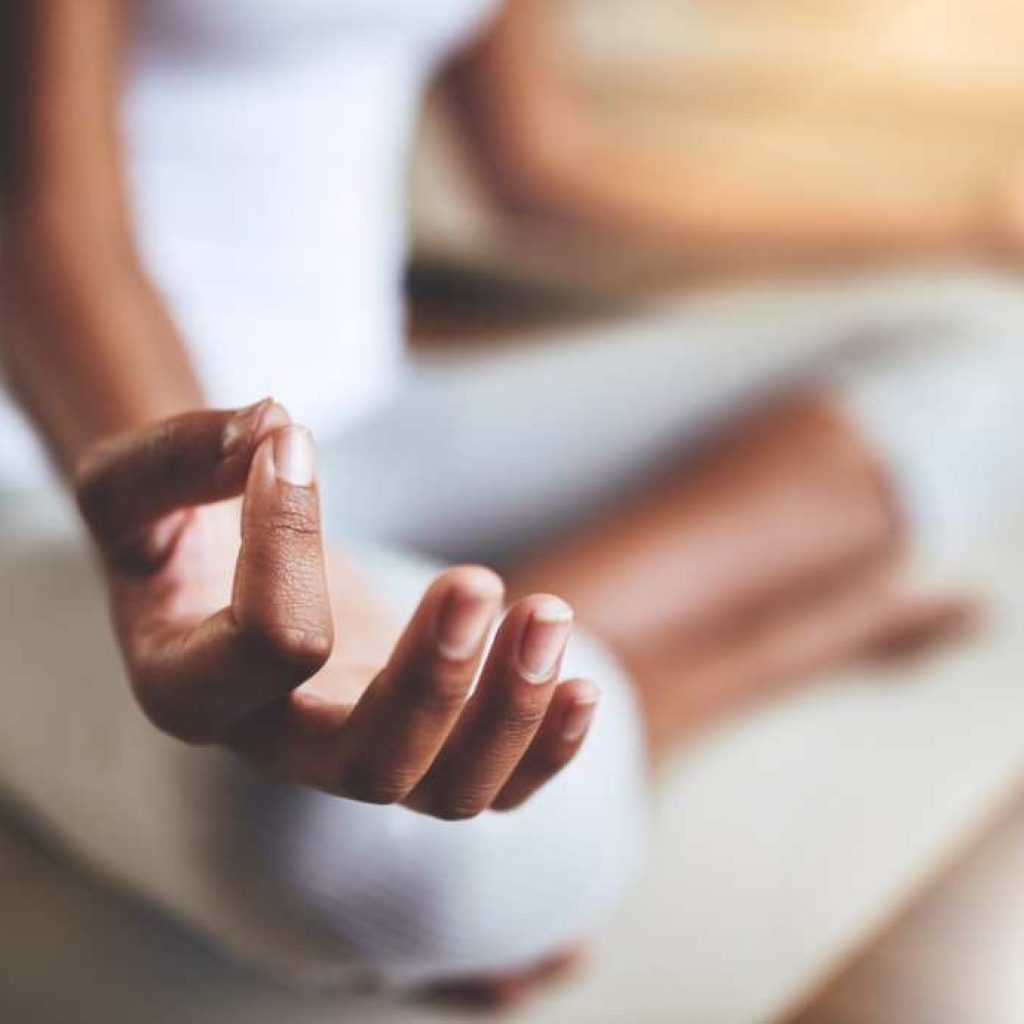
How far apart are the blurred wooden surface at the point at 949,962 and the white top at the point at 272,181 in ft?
1.37

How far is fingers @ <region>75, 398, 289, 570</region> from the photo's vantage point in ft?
1.22

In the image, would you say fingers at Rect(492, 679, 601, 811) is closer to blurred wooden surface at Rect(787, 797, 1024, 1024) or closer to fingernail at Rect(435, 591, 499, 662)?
fingernail at Rect(435, 591, 499, 662)

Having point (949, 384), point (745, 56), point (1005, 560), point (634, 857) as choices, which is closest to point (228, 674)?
point (634, 857)

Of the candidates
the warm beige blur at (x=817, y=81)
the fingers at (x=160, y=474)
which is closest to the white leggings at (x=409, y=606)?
the fingers at (x=160, y=474)

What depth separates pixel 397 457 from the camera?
2.68 feet

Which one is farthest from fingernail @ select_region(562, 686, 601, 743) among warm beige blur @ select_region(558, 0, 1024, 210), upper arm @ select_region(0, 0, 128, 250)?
warm beige blur @ select_region(558, 0, 1024, 210)

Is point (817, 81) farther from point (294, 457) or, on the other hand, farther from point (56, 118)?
point (294, 457)

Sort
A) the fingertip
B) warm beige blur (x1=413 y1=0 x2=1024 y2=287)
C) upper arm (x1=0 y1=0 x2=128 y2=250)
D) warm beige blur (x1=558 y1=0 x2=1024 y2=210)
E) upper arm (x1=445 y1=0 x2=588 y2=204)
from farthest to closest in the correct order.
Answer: warm beige blur (x1=558 y1=0 x2=1024 y2=210)
warm beige blur (x1=413 y1=0 x2=1024 y2=287)
upper arm (x1=445 y1=0 x2=588 y2=204)
upper arm (x1=0 y1=0 x2=128 y2=250)
the fingertip

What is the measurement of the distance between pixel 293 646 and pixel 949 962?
1.40 ft

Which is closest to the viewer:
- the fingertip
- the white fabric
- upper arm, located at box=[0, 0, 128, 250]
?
the fingertip

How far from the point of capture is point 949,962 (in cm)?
64

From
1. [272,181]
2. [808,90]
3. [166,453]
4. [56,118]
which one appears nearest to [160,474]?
[166,453]

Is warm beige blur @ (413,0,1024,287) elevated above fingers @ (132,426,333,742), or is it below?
above

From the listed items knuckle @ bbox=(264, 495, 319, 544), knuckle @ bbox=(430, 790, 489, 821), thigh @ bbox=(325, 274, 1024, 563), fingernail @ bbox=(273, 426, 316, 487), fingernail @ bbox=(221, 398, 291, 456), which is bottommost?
knuckle @ bbox=(430, 790, 489, 821)
